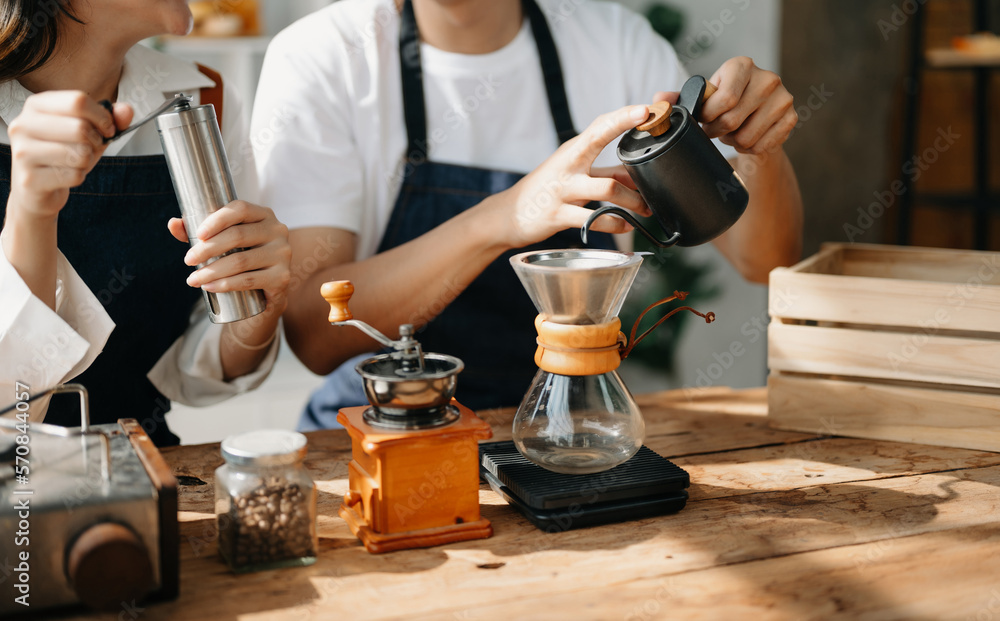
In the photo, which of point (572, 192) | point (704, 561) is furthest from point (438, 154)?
point (704, 561)

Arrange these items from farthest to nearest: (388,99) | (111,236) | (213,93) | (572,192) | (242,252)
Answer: (388,99)
(213,93)
(111,236)
(572,192)
(242,252)

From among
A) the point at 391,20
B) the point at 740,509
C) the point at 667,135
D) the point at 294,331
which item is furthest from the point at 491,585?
the point at 391,20

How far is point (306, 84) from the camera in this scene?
162 cm

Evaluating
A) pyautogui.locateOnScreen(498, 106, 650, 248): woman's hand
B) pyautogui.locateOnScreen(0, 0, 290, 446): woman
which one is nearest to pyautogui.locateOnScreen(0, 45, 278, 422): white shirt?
pyautogui.locateOnScreen(0, 0, 290, 446): woman

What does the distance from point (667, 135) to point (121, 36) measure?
2.69ft

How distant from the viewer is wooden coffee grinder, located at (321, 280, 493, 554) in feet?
3.07

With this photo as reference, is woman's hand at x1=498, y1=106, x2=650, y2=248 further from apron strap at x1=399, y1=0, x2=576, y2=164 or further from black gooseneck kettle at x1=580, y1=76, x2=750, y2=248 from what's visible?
apron strap at x1=399, y1=0, x2=576, y2=164

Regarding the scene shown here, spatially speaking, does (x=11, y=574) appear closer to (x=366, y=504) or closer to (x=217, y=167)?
(x=366, y=504)

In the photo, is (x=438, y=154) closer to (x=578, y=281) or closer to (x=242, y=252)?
(x=242, y=252)

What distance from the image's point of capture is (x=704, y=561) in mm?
939

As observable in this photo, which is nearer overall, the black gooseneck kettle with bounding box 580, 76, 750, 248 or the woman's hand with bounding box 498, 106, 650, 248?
the black gooseneck kettle with bounding box 580, 76, 750, 248

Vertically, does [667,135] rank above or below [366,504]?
above

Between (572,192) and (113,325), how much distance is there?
2.09ft

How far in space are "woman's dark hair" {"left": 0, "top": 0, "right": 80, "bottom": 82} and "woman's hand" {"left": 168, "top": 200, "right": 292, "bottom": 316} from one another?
0.35 m
